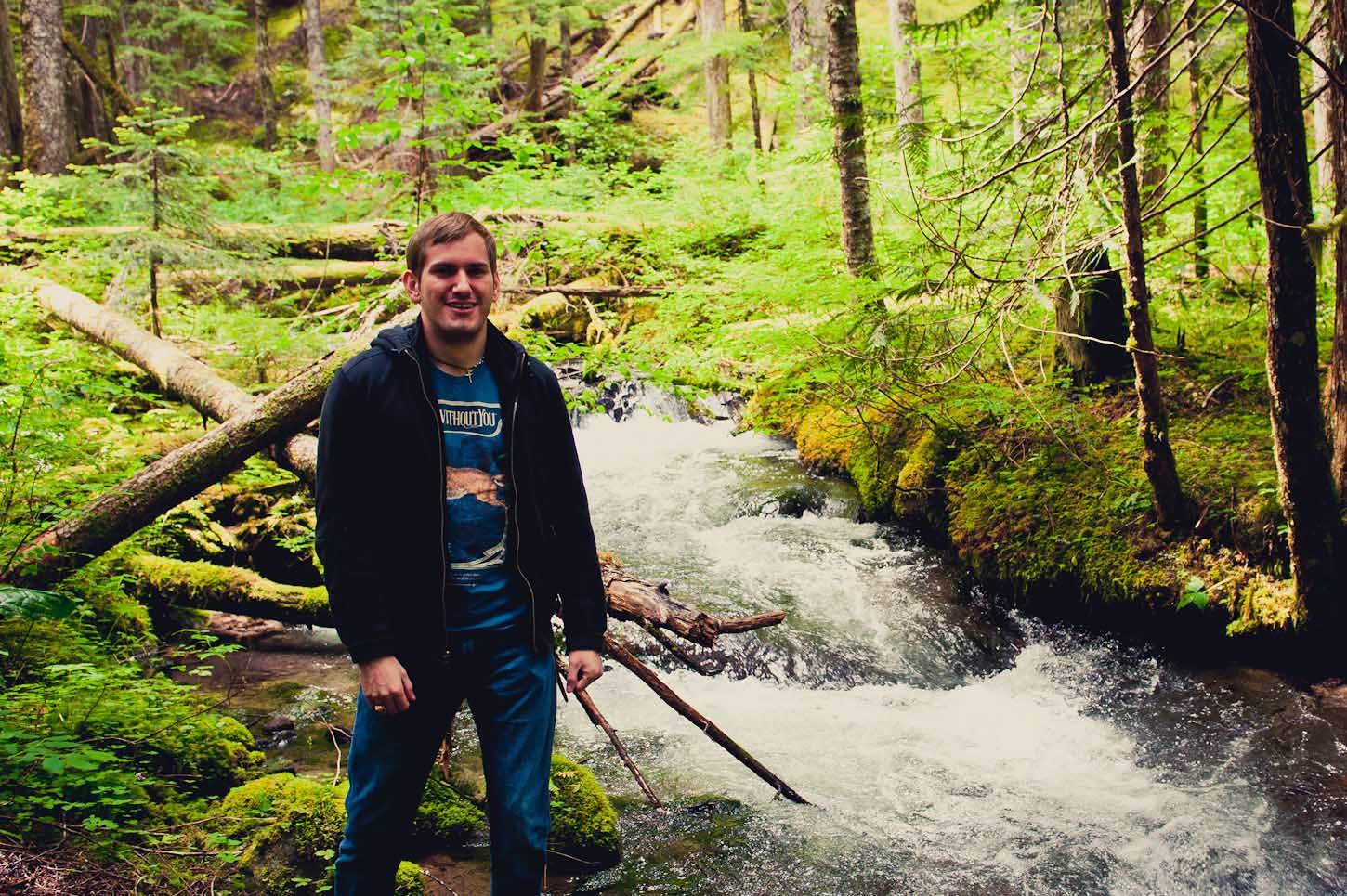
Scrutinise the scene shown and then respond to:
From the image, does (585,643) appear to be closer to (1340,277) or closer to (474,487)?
(474,487)

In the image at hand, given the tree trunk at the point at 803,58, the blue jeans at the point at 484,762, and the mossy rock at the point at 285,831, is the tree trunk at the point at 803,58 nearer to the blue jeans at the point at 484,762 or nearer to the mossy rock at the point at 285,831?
the mossy rock at the point at 285,831

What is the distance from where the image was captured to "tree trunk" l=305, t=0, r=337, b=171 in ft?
67.7

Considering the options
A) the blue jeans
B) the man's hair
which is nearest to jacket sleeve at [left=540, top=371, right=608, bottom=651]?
the blue jeans

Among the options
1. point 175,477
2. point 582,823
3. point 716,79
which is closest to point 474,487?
point 582,823

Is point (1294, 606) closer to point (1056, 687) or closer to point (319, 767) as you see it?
point (1056, 687)

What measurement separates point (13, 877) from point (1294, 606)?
6.23 m

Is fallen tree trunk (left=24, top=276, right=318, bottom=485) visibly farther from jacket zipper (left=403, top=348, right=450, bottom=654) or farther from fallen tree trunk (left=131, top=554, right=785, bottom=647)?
jacket zipper (left=403, top=348, right=450, bottom=654)

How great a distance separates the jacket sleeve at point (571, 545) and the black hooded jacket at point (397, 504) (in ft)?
0.27

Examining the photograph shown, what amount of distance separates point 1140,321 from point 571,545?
411 centimetres

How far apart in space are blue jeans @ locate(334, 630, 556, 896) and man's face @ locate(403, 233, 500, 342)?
876 mm

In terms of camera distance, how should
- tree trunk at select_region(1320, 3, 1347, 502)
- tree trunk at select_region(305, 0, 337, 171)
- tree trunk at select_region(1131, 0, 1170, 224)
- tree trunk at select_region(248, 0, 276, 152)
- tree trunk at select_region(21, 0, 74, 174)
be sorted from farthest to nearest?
tree trunk at select_region(248, 0, 276, 152) → tree trunk at select_region(305, 0, 337, 171) → tree trunk at select_region(21, 0, 74, 174) → tree trunk at select_region(1131, 0, 1170, 224) → tree trunk at select_region(1320, 3, 1347, 502)

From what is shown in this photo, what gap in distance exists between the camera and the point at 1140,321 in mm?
5215

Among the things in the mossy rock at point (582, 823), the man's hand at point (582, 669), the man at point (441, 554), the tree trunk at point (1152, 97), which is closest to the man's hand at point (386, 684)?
the man at point (441, 554)

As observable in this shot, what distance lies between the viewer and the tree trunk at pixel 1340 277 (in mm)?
4625
